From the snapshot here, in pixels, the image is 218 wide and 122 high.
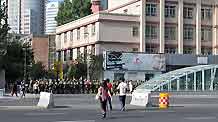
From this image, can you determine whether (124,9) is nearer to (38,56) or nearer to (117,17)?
(117,17)

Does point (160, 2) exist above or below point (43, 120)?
above

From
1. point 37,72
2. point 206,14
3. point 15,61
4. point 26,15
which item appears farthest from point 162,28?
point 26,15

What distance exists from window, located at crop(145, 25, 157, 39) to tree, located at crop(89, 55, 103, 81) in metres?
9.47

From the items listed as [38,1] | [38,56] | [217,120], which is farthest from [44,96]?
[38,1]

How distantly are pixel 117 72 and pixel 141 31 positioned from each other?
28.8 ft

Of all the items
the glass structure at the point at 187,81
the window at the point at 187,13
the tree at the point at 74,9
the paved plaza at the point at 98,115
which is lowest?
the paved plaza at the point at 98,115

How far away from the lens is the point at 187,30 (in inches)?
3374

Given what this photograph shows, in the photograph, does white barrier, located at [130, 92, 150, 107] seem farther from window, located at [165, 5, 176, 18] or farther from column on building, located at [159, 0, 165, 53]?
window, located at [165, 5, 176, 18]

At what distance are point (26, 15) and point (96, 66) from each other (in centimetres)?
7323

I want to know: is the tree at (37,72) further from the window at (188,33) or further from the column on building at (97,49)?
the window at (188,33)

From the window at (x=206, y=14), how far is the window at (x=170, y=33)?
6083 mm

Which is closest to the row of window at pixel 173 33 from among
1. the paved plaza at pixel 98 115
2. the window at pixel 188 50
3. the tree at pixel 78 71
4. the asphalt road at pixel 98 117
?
the window at pixel 188 50

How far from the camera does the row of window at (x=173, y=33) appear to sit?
82188mm

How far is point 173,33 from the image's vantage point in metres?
84.6
